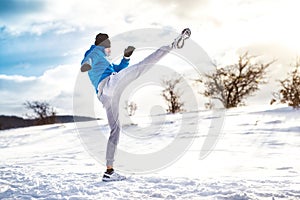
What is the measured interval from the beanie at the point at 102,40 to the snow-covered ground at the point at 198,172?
5.67 feet

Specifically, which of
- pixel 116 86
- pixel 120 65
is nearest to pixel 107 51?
pixel 120 65

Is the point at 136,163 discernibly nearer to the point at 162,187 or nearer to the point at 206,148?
the point at 206,148

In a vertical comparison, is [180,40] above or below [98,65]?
above

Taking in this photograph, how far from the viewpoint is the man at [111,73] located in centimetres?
423

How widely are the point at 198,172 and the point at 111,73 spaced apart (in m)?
1.72

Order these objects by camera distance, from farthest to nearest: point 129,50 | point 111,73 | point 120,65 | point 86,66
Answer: point 120,65, point 129,50, point 111,73, point 86,66

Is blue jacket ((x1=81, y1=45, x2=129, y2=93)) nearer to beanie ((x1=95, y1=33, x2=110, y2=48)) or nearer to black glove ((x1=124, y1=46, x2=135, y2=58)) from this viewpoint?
beanie ((x1=95, y1=33, x2=110, y2=48))

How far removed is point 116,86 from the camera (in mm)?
4281

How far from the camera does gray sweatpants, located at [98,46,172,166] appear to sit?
13.8 feet

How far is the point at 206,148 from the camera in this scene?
637 cm

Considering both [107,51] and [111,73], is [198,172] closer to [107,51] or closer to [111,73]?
[111,73]

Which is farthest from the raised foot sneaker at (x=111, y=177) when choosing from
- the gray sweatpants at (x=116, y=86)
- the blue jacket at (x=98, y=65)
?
the blue jacket at (x=98, y=65)

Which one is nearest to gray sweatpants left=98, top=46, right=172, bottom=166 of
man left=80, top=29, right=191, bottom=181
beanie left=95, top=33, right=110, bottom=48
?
man left=80, top=29, right=191, bottom=181

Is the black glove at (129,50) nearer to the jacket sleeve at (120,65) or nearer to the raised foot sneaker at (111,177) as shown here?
the jacket sleeve at (120,65)
